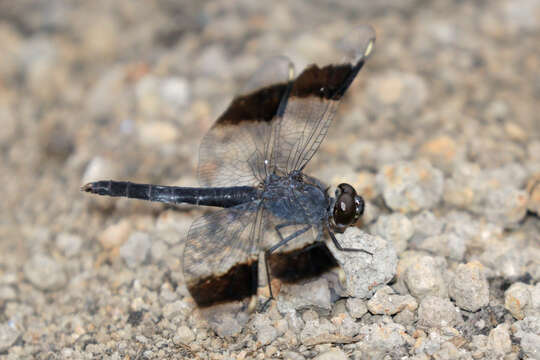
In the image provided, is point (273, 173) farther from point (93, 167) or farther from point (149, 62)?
point (149, 62)

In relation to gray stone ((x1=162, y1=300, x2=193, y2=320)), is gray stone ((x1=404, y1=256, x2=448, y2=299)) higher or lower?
lower

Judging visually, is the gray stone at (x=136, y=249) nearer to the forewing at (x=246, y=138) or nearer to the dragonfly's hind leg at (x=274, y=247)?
the forewing at (x=246, y=138)

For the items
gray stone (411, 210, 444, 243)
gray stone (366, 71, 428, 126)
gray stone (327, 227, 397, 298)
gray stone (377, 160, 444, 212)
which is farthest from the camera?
gray stone (366, 71, 428, 126)

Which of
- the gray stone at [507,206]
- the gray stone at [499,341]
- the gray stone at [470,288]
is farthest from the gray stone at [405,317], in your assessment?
the gray stone at [507,206]

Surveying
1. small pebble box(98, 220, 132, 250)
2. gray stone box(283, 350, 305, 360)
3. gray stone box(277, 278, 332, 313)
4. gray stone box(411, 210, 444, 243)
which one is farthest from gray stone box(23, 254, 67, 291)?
gray stone box(411, 210, 444, 243)

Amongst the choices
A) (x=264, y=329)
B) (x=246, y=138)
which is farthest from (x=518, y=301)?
(x=246, y=138)

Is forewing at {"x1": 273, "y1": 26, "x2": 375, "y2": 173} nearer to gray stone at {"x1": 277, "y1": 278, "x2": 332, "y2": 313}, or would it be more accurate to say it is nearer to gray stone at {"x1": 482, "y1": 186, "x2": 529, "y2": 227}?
gray stone at {"x1": 277, "y1": 278, "x2": 332, "y2": 313}

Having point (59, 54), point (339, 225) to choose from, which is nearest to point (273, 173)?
point (339, 225)

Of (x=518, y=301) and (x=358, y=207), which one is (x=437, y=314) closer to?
(x=518, y=301)
